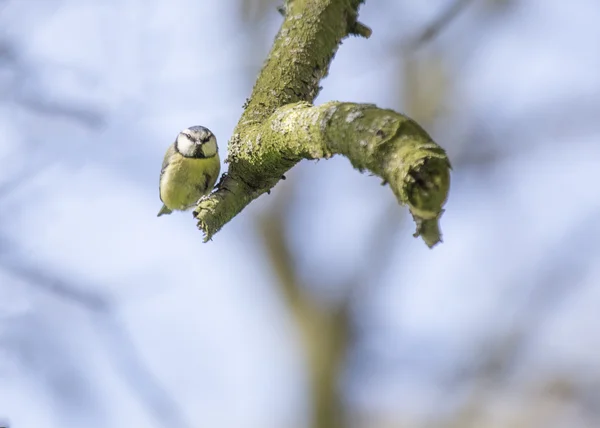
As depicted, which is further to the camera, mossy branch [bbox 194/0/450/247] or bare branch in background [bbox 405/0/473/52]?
bare branch in background [bbox 405/0/473/52]

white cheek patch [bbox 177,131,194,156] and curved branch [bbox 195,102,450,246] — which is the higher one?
white cheek patch [bbox 177,131,194,156]

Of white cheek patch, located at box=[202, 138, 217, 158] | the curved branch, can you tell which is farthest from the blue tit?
the curved branch

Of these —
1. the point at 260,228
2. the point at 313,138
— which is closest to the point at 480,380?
the point at 260,228

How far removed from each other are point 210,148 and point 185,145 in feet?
0.44

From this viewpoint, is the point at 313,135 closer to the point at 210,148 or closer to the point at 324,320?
the point at 210,148

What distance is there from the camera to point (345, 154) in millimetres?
1169

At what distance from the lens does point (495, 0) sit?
478cm

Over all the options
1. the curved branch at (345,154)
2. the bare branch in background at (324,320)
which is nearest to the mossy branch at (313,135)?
the curved branch at (345,154)

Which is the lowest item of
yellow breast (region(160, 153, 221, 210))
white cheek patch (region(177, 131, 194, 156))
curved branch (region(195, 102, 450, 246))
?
curved branch (region(195, 102, 450, 246))

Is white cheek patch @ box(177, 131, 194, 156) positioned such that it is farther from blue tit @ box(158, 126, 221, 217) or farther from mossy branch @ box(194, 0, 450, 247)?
mossy branch @ box(194, 0, 450, 247)

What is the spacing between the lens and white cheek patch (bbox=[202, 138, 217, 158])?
3.28 m

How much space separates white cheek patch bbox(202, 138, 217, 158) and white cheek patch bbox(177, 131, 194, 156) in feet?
0.22

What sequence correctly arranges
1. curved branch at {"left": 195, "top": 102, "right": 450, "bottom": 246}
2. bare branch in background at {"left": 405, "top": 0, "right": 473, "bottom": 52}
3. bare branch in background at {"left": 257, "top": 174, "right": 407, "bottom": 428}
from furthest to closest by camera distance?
1. bare branch in background at {"left": 257, "top": 174, "right": 407, "bottom": 428}
2. bare branch in background at {"left": 405, "top": 0, "right": 473, "bottom": 52}
3. curved branch at {"left": 195, "top": 102, "right": 450, "bottom": 246}

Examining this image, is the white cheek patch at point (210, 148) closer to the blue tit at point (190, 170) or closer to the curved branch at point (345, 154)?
the blue tit at point (190, 170)
